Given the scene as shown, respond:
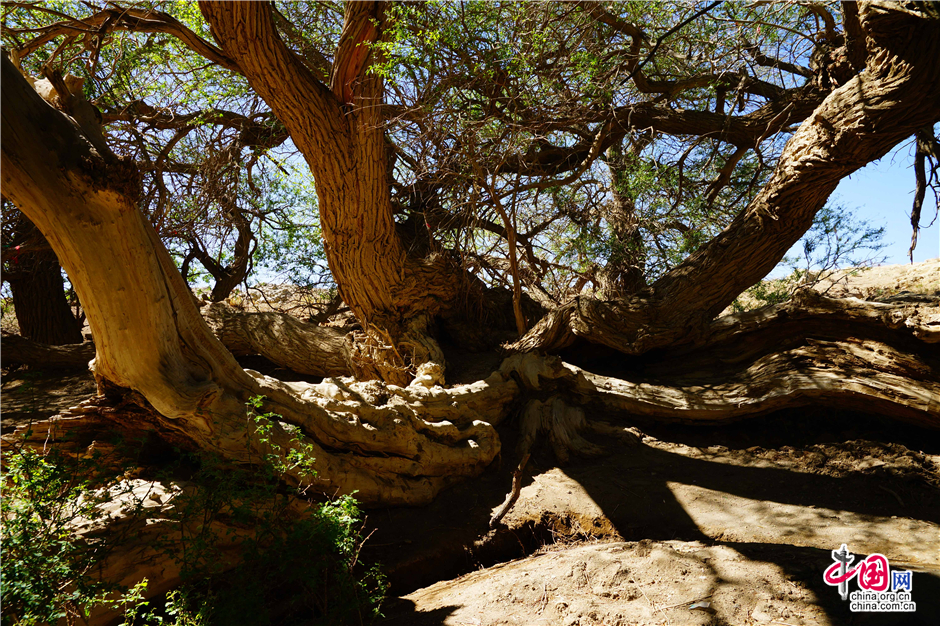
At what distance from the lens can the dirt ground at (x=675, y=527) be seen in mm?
2742

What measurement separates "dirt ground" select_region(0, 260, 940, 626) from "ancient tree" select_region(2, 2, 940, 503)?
1.12 feet

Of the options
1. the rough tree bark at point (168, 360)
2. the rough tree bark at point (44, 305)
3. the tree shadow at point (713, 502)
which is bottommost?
the tree shadow at point (713, 502)

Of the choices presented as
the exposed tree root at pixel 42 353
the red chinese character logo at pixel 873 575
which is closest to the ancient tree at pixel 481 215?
the exposed tree root at pixel 42 353

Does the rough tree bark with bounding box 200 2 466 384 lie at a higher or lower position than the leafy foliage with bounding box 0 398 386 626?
higher

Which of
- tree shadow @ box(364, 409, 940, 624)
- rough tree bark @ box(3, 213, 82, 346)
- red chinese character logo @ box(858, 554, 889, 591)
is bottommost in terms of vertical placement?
red chinese character logo @ box(858, 554, 889, 591)

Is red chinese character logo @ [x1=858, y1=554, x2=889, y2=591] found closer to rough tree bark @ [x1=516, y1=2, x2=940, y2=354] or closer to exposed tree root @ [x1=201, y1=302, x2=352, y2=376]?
rough tree bark @ [x1=516, y1=2, x2=940, y2=354]

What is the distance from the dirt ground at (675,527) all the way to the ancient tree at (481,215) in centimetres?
34

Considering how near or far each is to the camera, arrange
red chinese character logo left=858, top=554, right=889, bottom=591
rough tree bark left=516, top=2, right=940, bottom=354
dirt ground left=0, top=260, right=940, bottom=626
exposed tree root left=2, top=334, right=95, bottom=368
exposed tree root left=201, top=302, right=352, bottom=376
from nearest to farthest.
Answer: red chinese character logo left=858, top=554, right=889, bottom=591 → dirt ground left=0, top=260, right=940, bottom=626 → rough tree bark left=516, top=2, right=940, bottom=354 → exposed tree root left=2, top=334, right=95, bottom=368 → exposed tree root left=201, top=302, right=352, bottom=376

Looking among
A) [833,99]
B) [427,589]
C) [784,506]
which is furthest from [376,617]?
[833,99]

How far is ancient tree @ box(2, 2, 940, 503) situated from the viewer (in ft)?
10.3

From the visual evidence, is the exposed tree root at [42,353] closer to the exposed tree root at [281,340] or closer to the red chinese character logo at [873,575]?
the exposed tree root at [281,340]

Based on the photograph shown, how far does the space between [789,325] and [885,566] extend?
9.50ft

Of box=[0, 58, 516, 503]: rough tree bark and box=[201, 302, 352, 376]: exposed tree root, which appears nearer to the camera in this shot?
box=[0, 58, 516, 503]: rough tree bark

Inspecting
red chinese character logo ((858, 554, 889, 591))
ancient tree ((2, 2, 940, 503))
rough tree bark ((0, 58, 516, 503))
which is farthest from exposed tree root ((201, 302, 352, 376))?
red chinese character logo ((858, 554, 889, 591))
